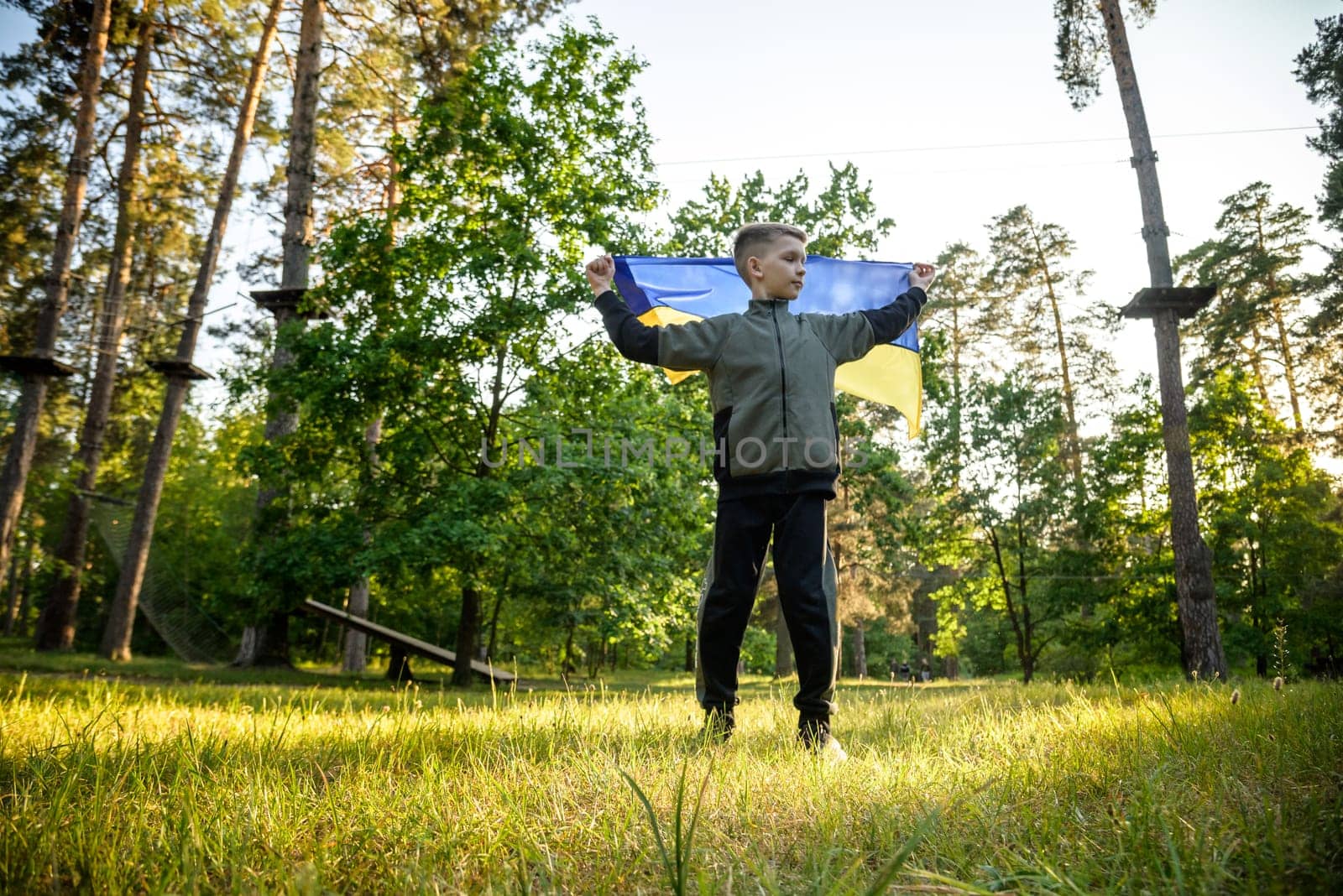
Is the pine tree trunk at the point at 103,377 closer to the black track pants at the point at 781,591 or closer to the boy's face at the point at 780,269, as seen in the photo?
the boy's face at the point at 780,269

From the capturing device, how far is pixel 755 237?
3.44 metres

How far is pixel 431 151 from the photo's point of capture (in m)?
9.96

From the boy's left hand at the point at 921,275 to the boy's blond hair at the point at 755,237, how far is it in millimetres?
645

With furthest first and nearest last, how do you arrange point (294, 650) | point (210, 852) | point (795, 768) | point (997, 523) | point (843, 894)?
point (294, 650) → point (997, 523) → point (795, 768) → point (210, 852) → point (843, 894)

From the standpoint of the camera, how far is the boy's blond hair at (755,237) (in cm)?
341

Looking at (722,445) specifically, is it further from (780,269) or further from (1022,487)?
(1022,487)

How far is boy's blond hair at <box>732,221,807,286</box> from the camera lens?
11.2 ft

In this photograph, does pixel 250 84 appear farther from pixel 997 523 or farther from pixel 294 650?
pixel 294 650

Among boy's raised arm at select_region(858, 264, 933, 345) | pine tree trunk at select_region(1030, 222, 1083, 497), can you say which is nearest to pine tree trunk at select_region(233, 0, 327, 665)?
boy's raised arm at select_region(858, 264, 933, 345)

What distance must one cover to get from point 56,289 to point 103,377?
4.33 metres

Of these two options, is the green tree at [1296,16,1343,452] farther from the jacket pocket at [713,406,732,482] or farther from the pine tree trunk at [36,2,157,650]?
the pine tree trunk at [36,2,157,650]

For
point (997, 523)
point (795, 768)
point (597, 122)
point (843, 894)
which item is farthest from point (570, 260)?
point (997, 523)

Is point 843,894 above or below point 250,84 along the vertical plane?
below

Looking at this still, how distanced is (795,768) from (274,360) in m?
13.3
